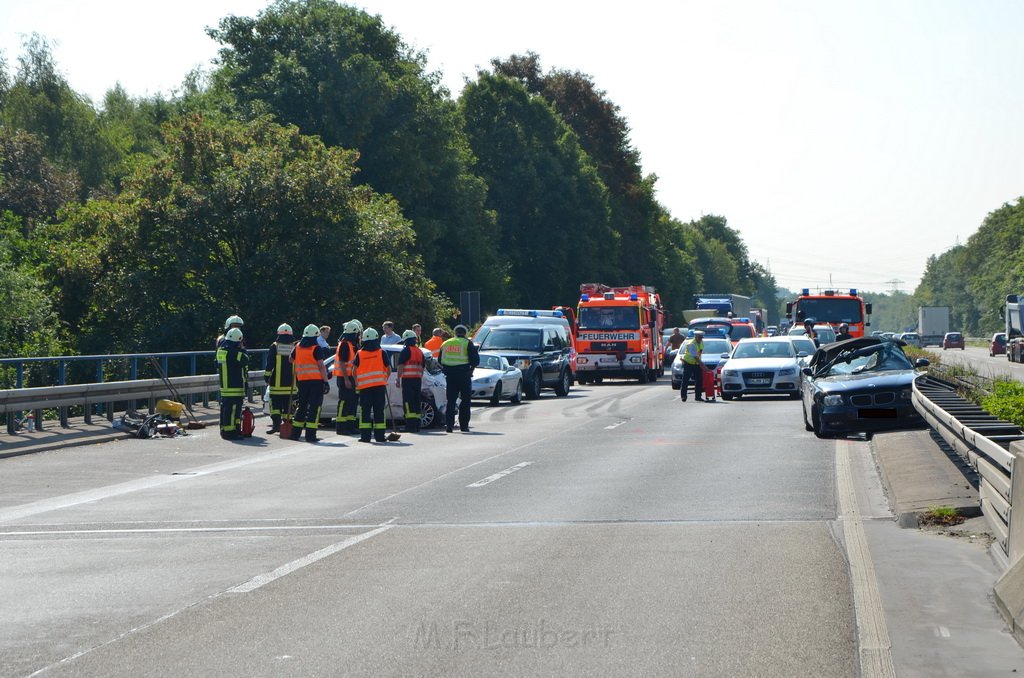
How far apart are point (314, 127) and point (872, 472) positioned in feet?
134

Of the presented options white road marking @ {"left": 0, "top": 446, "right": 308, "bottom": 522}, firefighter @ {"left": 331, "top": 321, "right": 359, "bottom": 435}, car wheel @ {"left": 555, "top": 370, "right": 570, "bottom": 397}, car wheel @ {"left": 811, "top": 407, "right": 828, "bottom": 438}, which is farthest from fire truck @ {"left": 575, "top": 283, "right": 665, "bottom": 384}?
white road marking @ {"left": 0, "top": 446, "right": 308, "bottom": 522}

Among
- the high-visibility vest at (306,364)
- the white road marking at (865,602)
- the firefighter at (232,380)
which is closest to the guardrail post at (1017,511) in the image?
the white road marking at (865,602)

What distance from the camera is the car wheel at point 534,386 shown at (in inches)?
1326

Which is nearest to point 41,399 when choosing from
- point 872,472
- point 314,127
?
point 872,472

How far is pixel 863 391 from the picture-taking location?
18906 millimetres

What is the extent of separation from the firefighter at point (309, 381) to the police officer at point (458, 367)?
2115 mm

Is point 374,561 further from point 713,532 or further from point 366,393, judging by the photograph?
point 366,393

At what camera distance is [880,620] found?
7.05 m

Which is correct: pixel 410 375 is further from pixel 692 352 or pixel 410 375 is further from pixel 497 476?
pixel 692 352

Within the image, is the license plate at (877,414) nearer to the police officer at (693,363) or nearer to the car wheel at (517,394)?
the police officer at (693,363)

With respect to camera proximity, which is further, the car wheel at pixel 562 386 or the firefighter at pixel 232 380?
the car wheel at pixel 562 386

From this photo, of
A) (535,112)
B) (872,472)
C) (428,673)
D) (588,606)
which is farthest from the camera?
(535,112)

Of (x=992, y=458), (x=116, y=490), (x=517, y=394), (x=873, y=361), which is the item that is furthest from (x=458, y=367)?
(x=992, y=458)

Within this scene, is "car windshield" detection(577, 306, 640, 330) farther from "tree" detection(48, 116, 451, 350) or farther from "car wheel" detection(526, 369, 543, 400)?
"car wheel" detection(526, 369, 543, 400)
